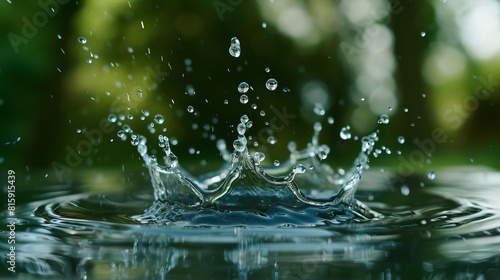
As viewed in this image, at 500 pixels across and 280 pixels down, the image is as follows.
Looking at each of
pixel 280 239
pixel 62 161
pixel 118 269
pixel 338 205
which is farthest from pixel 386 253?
pixel 62 161

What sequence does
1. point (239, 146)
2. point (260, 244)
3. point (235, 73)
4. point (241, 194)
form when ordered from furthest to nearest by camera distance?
point (235, 73) → point (239, 146) → point (241, 194) → point (260, 244)

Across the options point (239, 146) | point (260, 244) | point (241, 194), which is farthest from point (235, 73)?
point (260, 244)

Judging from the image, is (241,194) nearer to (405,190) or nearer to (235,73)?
(405,190)

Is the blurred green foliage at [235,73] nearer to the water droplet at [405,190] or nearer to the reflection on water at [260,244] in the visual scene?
the water droplet at [405,190]

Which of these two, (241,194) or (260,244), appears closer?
(260,244)

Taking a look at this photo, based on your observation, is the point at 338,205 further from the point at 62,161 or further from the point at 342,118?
the point at 342,118

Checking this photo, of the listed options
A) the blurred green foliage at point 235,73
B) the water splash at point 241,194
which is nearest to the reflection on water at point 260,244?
the water splash at point 241,194
